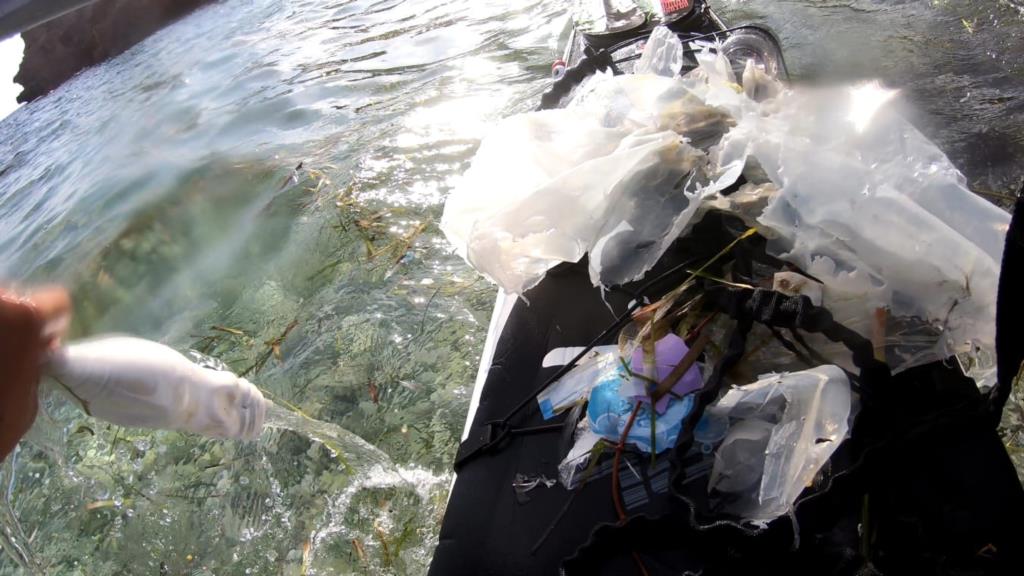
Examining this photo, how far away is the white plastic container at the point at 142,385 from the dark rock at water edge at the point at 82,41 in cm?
1854

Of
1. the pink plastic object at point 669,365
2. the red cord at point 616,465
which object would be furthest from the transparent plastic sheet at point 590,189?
the red cord at point 616,465

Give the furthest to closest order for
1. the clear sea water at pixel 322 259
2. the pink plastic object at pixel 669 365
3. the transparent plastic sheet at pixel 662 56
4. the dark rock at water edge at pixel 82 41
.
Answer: the dark rock at water edge at pixel 82 41
the clear sea water at pixel 322 259
the transparent plastic sheet at pixel 662 56
the pink plastic object at pixel 669 365

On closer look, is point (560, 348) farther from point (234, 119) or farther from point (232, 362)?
point (234, 119)

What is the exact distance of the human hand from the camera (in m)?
1.38

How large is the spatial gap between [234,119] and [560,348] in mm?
6711

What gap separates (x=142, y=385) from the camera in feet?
5.31

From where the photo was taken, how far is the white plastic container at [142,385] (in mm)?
1565

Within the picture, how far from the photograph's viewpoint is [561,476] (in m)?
1.51

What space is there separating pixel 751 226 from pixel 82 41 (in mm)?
20400

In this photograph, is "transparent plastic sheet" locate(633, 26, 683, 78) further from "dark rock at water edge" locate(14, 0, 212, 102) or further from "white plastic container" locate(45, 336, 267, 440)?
"dark rock at water edge" locate(14, 0, 212, 102)

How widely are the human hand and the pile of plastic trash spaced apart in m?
1.13

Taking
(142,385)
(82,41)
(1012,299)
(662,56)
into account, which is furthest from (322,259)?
(82,41)

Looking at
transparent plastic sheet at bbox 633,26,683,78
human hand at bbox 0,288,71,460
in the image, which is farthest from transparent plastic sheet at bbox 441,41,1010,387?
human hand at bbox 0,288,71,460

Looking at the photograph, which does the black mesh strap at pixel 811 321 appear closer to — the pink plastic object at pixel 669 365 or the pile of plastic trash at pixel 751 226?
the pile of plastic trash at pixel 751 226
